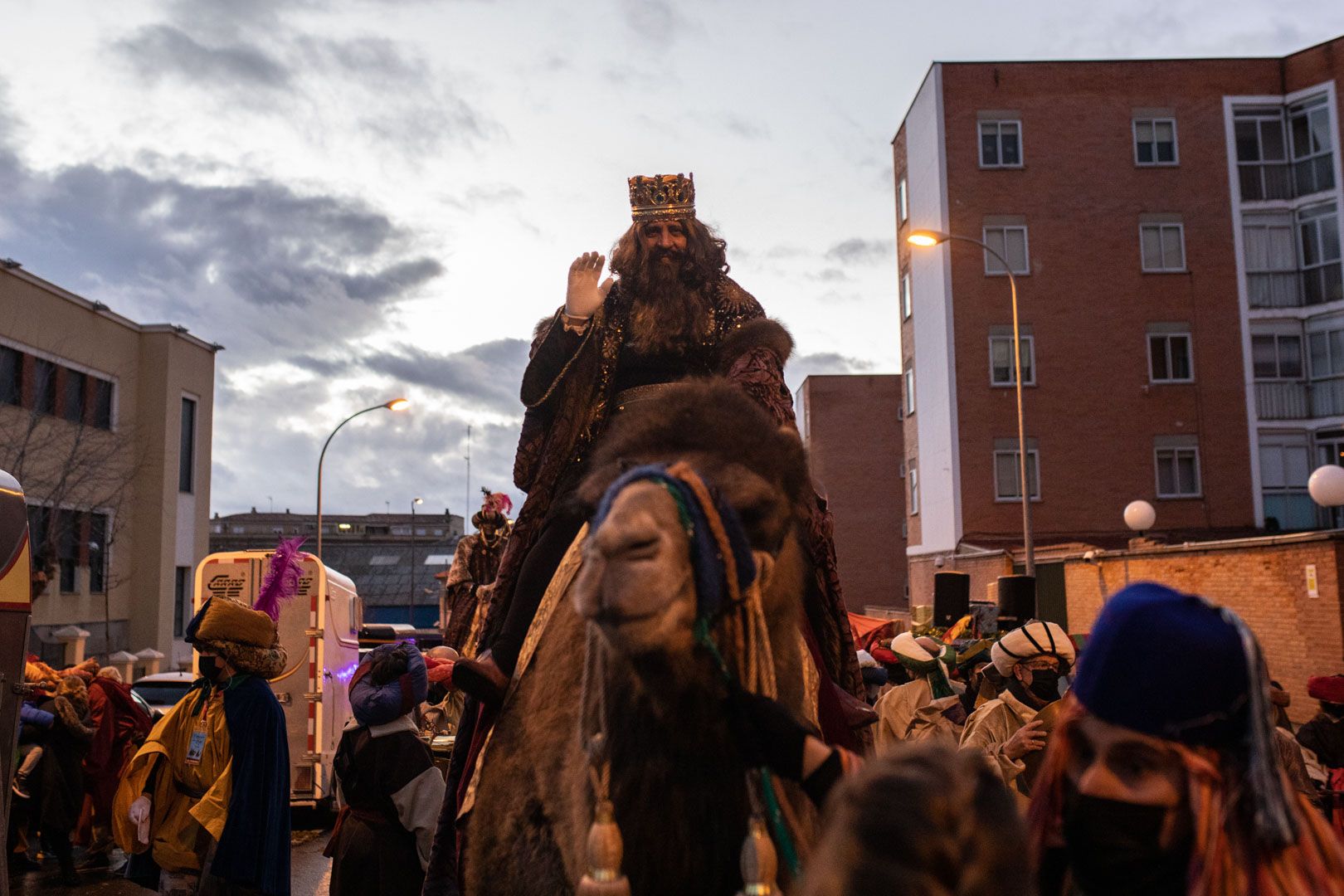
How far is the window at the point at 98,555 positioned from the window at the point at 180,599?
3447 millimetres

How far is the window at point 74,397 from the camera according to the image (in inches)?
1293

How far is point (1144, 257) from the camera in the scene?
35.8m

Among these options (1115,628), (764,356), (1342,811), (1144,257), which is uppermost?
(1144,257)

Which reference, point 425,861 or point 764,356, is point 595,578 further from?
point 425,861

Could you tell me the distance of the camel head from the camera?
8.17 ft

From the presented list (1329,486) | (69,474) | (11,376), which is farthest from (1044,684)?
(11,376)

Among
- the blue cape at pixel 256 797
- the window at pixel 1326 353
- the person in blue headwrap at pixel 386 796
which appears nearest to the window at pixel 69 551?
the blue cape at pixel 256 797

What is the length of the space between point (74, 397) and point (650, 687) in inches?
1390

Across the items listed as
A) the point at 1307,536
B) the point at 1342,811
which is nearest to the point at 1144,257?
the point at 1307,536

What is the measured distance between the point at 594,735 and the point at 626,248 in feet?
8.55

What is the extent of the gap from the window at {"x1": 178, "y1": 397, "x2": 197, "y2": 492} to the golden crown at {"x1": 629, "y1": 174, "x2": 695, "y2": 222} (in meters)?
37.2

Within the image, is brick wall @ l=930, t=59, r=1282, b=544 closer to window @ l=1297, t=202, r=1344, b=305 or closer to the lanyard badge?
window @ l=1297, t=202, r=1344, b=305

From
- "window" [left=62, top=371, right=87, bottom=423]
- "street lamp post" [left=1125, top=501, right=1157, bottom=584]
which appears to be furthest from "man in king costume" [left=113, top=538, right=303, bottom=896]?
"window" [left=62, top=371, right=87, bottom=423]

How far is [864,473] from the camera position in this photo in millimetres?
55938
